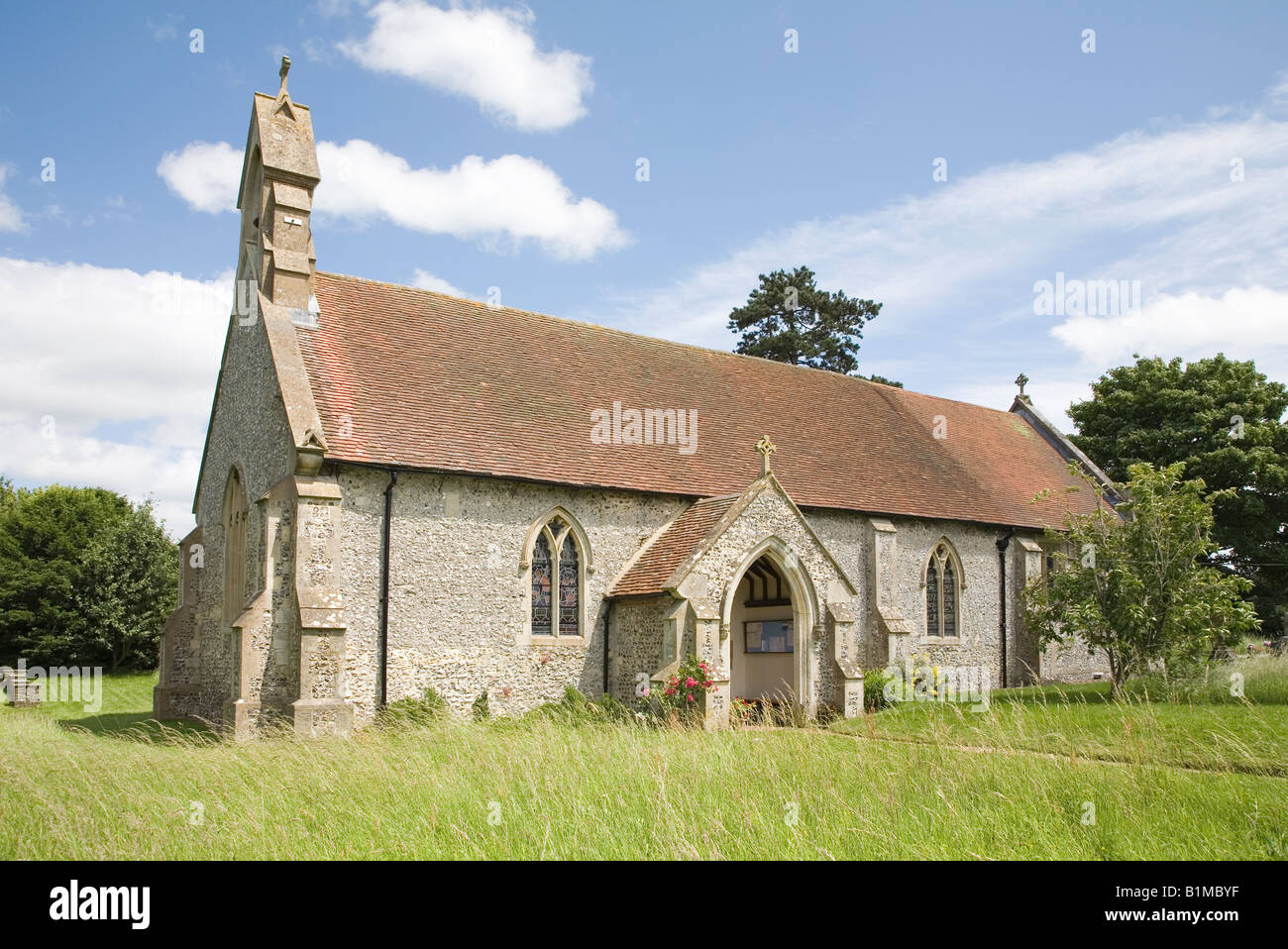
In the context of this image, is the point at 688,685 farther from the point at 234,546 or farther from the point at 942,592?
the point at 942,592

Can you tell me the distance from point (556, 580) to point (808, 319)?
36073 millimetres

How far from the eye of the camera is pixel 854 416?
26953mm

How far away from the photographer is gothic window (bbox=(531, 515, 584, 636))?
1852 centimetres

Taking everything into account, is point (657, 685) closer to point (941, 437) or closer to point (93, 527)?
point (941, 437)

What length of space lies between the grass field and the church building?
219 inches

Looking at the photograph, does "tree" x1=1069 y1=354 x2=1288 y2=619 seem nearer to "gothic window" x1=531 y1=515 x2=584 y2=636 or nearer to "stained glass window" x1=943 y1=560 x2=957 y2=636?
"stained glass window" x1=943 y1=560 x2=957 y2=636

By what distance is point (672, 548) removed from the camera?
18859 millimetres

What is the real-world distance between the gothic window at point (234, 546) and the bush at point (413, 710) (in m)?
4.52

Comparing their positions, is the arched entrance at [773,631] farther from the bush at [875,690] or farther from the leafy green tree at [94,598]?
the leafy green tree at [94,598]

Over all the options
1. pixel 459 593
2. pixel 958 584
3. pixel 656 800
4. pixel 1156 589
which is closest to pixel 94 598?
pixel 459 593

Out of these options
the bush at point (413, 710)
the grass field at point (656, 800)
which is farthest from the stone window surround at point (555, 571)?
the grass field at point (656, 800)

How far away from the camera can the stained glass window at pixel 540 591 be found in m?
18.5
